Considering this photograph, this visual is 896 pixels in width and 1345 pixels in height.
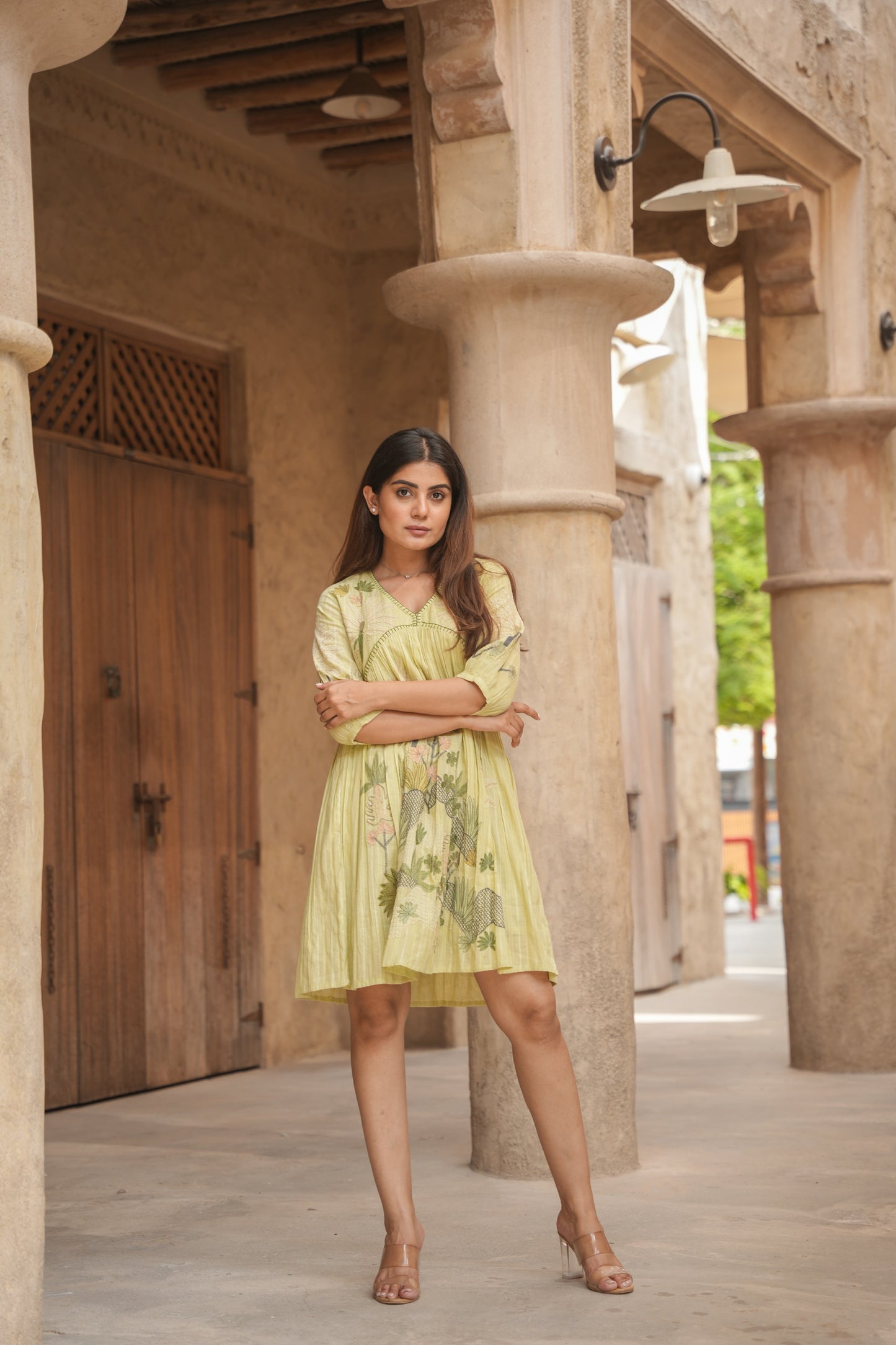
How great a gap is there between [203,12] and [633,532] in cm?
542

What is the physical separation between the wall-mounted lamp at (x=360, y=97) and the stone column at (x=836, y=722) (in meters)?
1.95

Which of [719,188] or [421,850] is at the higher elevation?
[719,188]

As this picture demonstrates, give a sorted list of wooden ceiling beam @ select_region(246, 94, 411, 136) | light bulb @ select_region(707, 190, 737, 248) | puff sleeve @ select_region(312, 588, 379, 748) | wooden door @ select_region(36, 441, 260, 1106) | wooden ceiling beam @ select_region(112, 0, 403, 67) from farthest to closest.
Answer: wooden ceiling beam @ select_region(246, 94, 411, 136)
wooden door @ select_region(36, 441, 260, 1106)
wooden ceiling beam @ select_region(112, 0, 403, 67)
light bulb @ select_region(707, 190, 737, 248)
puff sleeve @ select_region(312, 588, 379, 748)

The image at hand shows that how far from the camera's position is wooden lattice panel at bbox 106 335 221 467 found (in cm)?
764

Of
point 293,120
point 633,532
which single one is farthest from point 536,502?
point 633,532

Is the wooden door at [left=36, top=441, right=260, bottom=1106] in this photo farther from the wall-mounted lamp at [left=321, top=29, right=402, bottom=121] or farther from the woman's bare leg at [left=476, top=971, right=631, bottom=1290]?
the woman's bare leg at [left=476, top=971, right=631, bottom=1290]

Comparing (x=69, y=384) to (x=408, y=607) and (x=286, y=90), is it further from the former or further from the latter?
(x=408, y=607)

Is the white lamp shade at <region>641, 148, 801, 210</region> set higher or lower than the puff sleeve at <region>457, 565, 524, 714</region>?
higher

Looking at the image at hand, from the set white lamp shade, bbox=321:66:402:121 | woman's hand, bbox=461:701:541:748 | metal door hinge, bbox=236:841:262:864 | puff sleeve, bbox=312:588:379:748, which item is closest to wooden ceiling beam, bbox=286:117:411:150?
white lamp shade, bbox=321:66:402:121

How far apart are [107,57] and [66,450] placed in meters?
1.68

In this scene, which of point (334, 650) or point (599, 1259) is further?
point (334, 650)

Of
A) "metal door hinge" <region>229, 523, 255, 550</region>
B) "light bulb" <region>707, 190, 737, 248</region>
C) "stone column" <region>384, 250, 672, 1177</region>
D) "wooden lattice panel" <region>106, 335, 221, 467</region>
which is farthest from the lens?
"metal door hinge" <region>229, 523, 255, 550</region>

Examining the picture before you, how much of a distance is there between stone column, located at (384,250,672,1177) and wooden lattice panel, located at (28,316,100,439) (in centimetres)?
237

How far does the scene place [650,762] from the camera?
1123 cm
